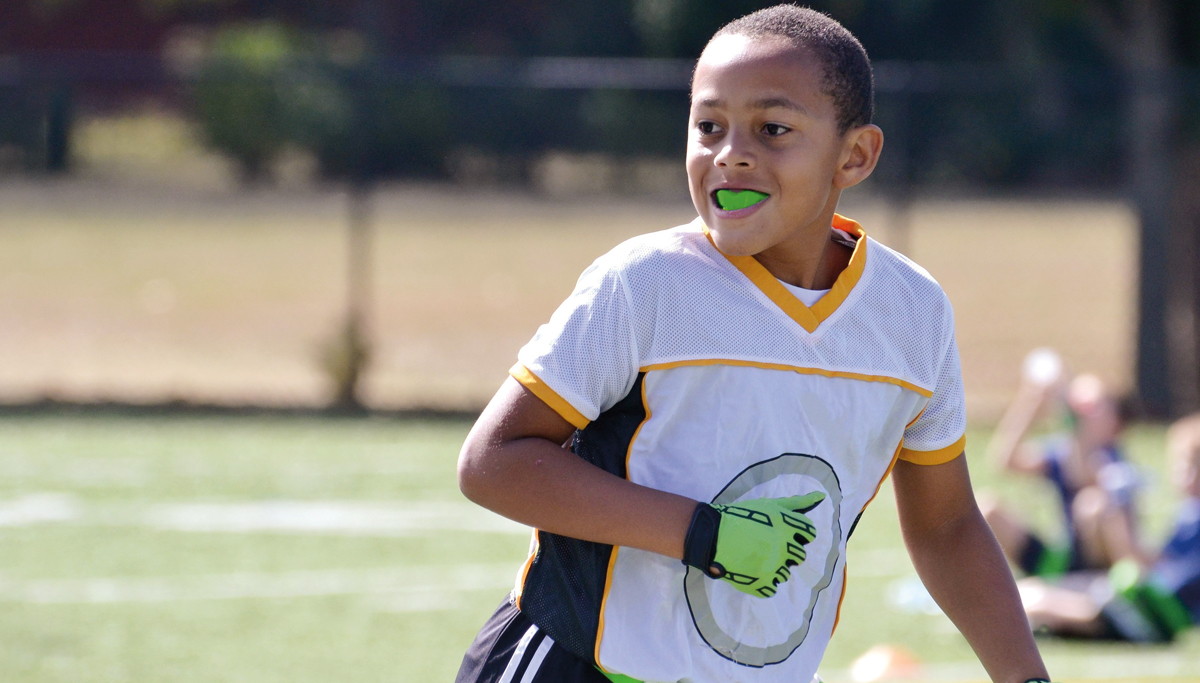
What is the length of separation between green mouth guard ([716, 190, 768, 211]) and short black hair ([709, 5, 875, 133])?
185mm

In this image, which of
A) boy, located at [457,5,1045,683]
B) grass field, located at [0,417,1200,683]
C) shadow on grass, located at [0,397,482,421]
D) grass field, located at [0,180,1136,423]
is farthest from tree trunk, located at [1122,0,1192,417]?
boy, located at [457,5,1045,683]

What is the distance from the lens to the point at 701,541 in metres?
1.98

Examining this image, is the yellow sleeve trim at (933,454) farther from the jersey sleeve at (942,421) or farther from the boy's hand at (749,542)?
the boy's hand at (749,542)

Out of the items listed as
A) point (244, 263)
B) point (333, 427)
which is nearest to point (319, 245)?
point (244, 263)

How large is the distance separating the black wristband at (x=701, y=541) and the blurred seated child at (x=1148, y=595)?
4.48 meters

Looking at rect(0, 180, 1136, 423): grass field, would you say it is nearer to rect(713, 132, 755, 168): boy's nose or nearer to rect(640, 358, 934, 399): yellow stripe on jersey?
rect(640, 358, 934, 399): yellow stripe on jersey

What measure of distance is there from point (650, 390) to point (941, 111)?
17746 mm

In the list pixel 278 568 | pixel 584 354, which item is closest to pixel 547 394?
pixel 584 354

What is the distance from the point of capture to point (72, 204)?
18.3 metres

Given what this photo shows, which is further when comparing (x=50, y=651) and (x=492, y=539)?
(x=492, y=539)

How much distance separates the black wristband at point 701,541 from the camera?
6.51 ft

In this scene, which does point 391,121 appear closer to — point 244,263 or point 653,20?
point 244,263

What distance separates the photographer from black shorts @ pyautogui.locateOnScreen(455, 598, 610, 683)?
2.17m

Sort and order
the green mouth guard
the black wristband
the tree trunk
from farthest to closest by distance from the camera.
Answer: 1. the tree trunk
2. the green mouth guard
3. the black wristband
